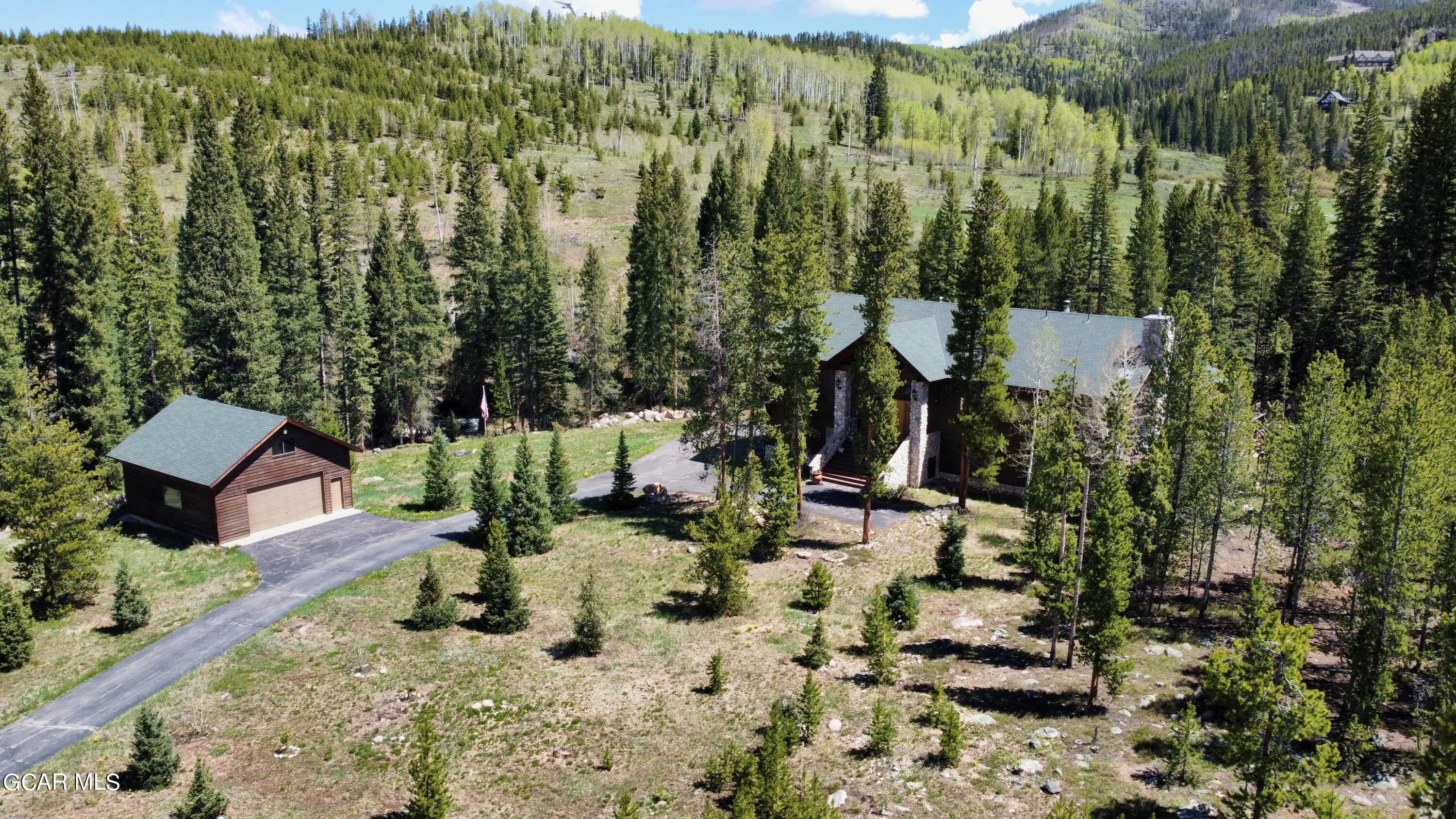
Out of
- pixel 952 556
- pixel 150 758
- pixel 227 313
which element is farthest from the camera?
pixel 227 313

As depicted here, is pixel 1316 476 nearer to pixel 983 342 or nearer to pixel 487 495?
pixel 983 342

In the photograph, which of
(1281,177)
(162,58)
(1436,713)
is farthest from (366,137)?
(1436,713)

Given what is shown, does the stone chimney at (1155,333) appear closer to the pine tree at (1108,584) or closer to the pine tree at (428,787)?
the pine tree at (1108,584)

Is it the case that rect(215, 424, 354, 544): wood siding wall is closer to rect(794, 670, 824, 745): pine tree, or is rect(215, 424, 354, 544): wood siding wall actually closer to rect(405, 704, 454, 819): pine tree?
rect(405, 704, 454, 819): pine tree

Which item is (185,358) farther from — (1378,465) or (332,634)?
(1378,465)

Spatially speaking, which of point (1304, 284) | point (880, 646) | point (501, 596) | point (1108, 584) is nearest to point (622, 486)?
point (501, 596)

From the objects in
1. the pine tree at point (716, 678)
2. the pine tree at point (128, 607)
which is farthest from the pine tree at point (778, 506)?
the pine tree at point (128, 607)

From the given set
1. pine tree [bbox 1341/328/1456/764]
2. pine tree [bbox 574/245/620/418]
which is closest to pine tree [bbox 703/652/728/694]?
pine tree [bbox 1341/328/1456/764]
